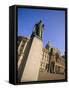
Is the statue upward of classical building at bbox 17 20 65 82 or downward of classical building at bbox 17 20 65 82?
upward

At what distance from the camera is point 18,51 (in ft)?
6.62

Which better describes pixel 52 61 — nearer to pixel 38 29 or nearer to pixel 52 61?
pixel 52 61

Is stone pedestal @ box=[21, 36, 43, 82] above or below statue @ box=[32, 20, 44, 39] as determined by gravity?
below

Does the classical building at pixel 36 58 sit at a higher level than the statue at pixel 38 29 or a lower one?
lower

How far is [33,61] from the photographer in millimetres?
2070

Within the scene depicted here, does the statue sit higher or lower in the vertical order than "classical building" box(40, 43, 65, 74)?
higher

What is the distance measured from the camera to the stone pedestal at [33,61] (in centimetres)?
204

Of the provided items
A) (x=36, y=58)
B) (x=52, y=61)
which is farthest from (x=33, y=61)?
(x=52, y=61)

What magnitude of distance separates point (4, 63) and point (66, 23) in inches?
19.2

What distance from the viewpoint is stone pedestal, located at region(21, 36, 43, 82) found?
2045 mm

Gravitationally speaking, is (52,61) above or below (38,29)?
below

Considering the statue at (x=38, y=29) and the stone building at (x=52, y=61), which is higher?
the statue at (x=38, y=29)
